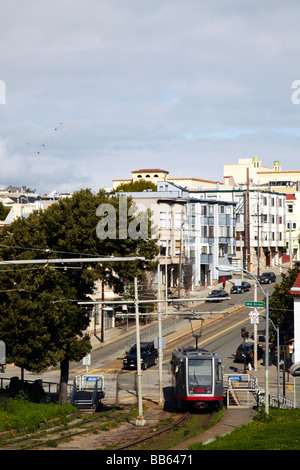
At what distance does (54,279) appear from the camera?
134ft

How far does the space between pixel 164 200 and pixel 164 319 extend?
19214 millimetres

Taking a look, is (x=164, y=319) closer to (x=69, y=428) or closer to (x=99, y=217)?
(x=99, y=217)

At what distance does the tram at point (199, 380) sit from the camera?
3822 cm

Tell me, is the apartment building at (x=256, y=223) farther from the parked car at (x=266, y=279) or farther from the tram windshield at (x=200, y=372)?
the tram windshield at (x=200, y=372)

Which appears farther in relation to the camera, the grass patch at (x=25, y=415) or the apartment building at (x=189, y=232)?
the apartment building at (x=189, y=232)

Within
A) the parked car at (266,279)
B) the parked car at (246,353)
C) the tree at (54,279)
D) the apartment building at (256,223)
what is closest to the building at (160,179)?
the apartment building at (256,223)

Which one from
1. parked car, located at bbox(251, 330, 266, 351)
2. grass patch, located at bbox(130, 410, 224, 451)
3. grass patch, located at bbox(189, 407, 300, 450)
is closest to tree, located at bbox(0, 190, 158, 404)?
grass patch, located at bbox(130, 410, 224, 451)

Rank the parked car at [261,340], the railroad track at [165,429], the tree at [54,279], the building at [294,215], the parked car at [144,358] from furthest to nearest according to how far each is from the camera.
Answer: the building at [294,215], the parked car at [261,340], the parked car at [144,358], the tree at [54,279], the railroad track at [165,429]

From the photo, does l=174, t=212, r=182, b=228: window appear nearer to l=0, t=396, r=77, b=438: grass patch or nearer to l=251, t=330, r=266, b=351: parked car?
l=251, t=330, r=266, b=351: parked car

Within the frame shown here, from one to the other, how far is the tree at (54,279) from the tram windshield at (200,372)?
713 cm

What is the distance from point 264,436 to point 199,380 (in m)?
12.8

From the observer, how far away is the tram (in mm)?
38219

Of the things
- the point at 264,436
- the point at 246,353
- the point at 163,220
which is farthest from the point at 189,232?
the point at 264,436

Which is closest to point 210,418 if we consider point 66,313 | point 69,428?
point 69,428
